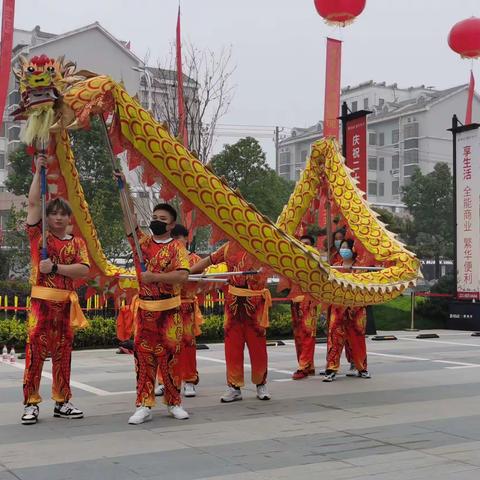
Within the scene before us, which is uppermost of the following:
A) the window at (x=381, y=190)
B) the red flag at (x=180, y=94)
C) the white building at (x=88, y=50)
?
the white building at (x=88, y=50)

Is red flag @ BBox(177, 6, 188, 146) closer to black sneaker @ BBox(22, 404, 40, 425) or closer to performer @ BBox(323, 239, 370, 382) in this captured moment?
performer @ BBox(323, 239, 370, 382)

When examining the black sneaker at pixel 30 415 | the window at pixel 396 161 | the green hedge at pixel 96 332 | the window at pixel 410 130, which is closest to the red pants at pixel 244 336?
the black sneaker at pixel 30 415

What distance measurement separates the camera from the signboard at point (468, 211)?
1388cm

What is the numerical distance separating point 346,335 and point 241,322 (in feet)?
6.01

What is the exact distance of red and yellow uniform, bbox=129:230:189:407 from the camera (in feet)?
17.3

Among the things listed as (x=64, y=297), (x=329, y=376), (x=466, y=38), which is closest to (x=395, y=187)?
(x=466, y=38)

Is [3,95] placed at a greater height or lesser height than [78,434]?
greater

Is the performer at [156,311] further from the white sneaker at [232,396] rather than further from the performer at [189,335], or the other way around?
the performer at [189,335]

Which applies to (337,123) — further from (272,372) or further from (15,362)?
(15,362)

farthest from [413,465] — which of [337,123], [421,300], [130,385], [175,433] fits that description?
[421,300]

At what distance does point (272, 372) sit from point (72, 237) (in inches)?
147

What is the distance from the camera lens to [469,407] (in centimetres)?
604

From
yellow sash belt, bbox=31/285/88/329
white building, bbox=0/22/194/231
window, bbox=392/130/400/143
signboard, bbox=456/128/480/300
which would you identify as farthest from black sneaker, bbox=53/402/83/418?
window, bbox=392/130/400/143

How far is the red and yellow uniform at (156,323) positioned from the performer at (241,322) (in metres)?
1.00
